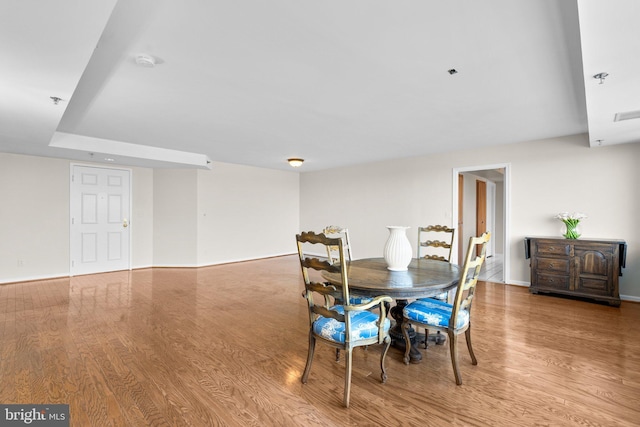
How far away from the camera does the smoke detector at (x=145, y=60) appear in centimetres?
223

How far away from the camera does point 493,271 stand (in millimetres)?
6195

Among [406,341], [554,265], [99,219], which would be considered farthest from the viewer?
[99,219]

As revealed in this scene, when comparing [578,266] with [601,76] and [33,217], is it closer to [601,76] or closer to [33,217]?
[601,76]

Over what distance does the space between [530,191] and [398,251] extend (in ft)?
11.9

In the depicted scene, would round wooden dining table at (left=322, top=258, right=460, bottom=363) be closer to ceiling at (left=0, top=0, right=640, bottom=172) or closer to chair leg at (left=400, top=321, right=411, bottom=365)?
chair leg at (left=400, top=321, right=411, bottom=365)

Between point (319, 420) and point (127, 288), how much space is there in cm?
A: 436

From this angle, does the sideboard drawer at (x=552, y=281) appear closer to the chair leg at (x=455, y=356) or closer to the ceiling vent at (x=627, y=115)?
the ceiling vent at (x=627, y=115)

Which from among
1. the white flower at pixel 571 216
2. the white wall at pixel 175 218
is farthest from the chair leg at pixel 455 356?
the white wall at pixel 175 218

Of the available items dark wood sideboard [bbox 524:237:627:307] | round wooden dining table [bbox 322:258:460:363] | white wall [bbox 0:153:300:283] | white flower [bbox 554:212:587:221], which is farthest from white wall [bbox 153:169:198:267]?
white flower [bbox 554:212:587:221]

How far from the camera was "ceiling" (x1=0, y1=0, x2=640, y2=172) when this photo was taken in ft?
5.63

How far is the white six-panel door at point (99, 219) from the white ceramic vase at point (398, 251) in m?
6.03

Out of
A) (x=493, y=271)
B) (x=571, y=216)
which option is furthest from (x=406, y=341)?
(x=493, y=271)

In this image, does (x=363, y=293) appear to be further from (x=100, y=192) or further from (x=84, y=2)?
(x=100, y=192)

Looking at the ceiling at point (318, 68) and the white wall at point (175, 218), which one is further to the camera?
the white wall at point (175, 218)
